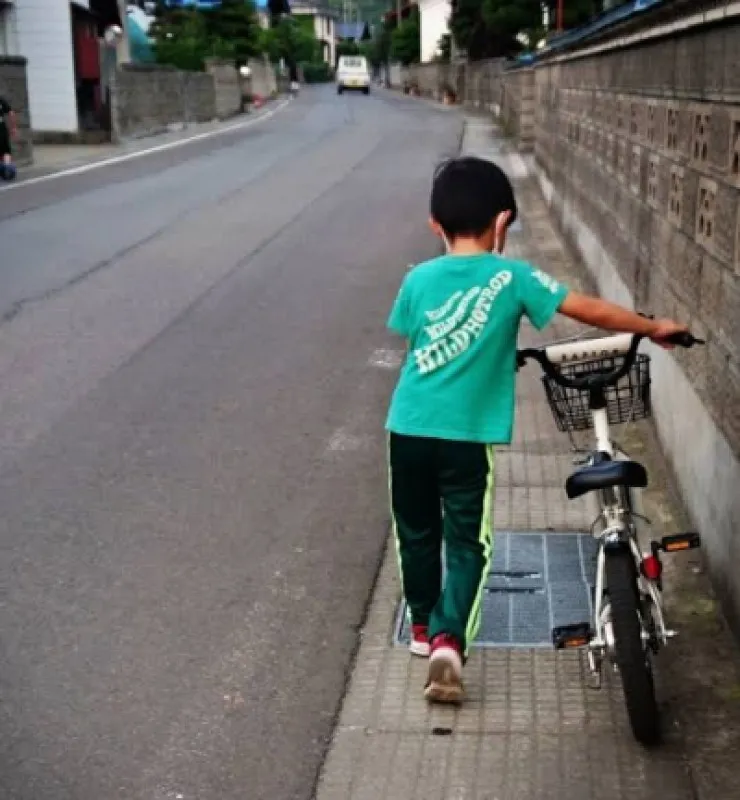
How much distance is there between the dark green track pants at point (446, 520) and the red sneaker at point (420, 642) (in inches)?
4.3

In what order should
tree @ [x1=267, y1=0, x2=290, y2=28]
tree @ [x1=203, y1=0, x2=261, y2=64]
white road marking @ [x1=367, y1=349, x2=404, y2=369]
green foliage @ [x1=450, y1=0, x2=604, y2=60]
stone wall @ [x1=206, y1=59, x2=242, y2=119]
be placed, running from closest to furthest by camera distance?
white road marking @ [x1=367, y1=349, x2=404, y2=369], green foliage @ [x1=450, y1=0, x2=604, y2=60], stone wall @ [x1=206, y1=59, x2=242, y2=119], tree @ [x1=203, y1=0, x2=261, y2=64], tree @ [x1=267, y1=0, x2=290, y2=28]

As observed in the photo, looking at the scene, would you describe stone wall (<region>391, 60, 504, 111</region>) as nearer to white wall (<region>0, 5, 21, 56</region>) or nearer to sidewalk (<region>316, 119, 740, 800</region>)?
white wall (<region>0, 5, 21, 56</region>)

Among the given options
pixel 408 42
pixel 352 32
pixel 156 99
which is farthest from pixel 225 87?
pixel 352 32

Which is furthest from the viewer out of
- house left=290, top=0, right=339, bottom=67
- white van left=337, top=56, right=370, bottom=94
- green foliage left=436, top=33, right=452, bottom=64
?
house left=290, top=0, right=339, bottom=67

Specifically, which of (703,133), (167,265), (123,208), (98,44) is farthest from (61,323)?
(98,44)

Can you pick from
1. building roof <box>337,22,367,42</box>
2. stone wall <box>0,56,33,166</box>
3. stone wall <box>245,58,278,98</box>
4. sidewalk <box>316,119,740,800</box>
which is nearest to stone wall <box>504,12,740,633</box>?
sidewalk <box>316,119,740,800</box>

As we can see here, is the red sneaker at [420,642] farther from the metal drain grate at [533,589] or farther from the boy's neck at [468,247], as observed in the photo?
the boy's neck at [468,247]

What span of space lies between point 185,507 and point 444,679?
2.27 meters

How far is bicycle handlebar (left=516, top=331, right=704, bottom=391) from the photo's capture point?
12.0ft

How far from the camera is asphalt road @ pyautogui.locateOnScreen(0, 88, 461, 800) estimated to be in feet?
12.8

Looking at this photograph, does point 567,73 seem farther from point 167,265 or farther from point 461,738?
point 461,738

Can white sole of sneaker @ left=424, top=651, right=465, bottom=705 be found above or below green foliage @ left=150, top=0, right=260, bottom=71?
below

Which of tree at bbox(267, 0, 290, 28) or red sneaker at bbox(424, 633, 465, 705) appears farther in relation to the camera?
tree at bbox(267, 0, 290, 28)

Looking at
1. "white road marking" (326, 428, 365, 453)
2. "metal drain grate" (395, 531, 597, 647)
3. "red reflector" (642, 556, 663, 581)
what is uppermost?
"red reflector" (642, 556, 663, 581)
